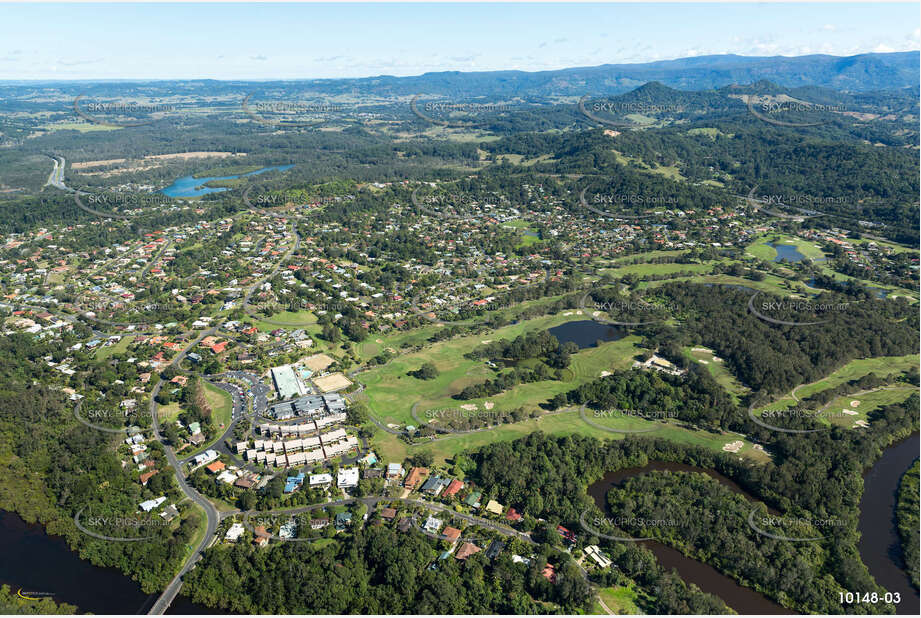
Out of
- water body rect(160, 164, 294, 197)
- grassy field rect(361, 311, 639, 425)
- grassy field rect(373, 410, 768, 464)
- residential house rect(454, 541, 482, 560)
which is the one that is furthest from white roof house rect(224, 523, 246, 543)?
water body rect(160, 164, 294, 197)

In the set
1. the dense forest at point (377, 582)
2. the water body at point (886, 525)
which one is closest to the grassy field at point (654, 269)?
the water body at point (886, 525)

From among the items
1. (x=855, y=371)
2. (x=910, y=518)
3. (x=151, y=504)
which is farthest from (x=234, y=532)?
(x=855, y=371)

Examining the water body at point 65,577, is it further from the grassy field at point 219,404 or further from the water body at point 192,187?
the water body at point 192,187

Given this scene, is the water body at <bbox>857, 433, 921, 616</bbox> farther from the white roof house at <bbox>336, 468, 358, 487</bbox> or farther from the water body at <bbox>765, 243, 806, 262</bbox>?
the water body at <bbox>765, 243, 806, 262</bbox>

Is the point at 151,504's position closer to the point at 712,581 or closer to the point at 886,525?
the point at 712,581

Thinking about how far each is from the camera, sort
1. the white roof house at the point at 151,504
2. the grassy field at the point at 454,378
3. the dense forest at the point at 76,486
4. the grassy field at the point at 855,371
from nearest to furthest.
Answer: the dense forest at the point at 76,486, the white roof house at the point at 151,504, the grassy field at the point at 454,378, the grassy field at the point at 855,371
